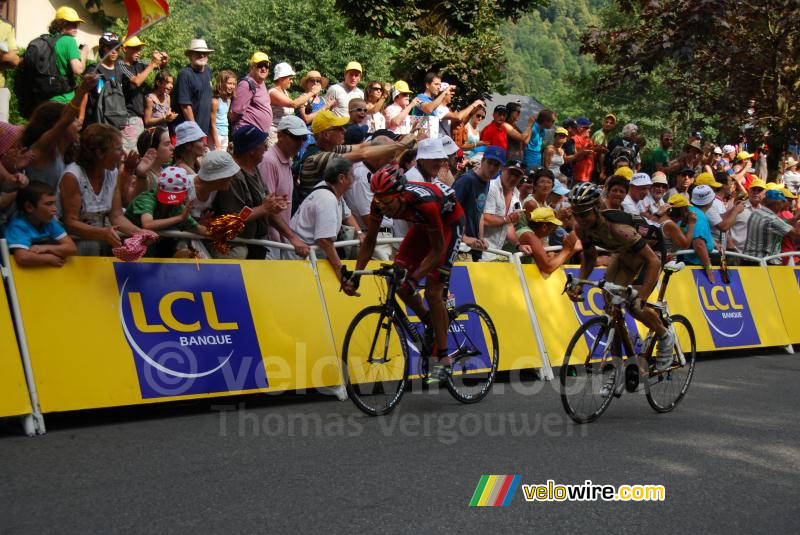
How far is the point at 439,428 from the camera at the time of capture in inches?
305

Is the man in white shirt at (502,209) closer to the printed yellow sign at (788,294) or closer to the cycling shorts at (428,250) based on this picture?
the cycling shorts at (428,250)

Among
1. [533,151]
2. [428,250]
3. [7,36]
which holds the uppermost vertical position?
[7,36]

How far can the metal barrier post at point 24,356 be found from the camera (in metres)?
7.10

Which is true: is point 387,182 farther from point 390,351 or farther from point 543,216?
point 543,216

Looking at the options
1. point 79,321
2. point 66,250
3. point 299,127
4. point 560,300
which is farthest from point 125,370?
point 560,300

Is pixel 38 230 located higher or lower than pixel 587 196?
higher

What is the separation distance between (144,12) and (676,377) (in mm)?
5766

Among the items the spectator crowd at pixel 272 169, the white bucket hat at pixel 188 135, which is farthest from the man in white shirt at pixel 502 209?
the white bucket hat at pixel 188 135

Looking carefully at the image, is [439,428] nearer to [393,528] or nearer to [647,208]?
[393,528]

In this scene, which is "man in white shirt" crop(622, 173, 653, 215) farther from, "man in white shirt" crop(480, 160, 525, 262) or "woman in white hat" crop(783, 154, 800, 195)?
"woman in white hat" crop(783, 154, 800, 195)

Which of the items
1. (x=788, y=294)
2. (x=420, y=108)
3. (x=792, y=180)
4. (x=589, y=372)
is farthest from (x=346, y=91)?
(x=792, y=180)

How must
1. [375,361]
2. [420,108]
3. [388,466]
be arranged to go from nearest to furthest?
[388,466], [375,361], [420,108]

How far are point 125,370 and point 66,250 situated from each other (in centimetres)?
103

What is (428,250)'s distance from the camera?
342 inches
